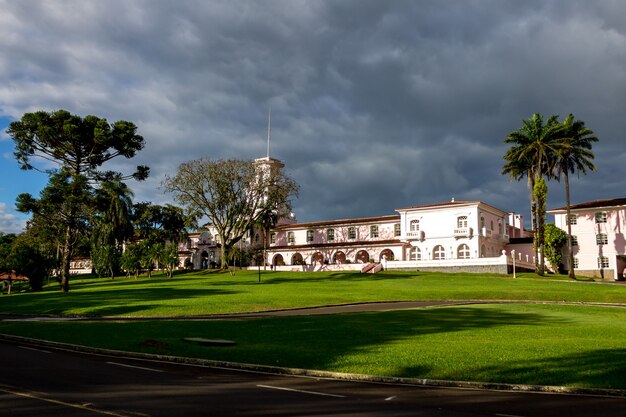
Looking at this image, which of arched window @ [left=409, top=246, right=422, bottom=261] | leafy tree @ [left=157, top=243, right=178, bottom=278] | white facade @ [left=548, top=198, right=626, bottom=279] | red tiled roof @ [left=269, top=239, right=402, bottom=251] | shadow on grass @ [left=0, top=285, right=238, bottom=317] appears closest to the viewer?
shadow on grass @ [left=0, top=285, right=238, bottom=317]

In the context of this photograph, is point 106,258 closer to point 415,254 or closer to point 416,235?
point 415,254

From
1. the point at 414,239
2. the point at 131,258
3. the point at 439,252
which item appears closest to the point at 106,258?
the point at 131,258

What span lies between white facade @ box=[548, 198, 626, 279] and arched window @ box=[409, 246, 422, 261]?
18.8 m

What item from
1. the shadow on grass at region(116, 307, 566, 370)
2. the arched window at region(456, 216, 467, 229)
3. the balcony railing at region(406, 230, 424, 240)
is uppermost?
the arched window at region(456, 216, 467, 229)

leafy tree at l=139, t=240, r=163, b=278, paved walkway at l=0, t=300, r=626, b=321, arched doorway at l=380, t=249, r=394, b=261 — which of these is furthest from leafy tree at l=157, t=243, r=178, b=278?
paved walkway at l=0, t=300, r=626, b=321

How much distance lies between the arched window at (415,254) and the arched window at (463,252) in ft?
18.7

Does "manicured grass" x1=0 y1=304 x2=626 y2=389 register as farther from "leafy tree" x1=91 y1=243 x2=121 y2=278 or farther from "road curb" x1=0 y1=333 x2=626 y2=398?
"leafy tree" x1=91 y1=243 x2=121 y2=278

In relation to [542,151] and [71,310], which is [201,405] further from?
[542,151]

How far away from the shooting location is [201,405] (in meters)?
9.55

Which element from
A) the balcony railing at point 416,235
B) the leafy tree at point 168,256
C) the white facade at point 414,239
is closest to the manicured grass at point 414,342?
the white facade at point 414,239

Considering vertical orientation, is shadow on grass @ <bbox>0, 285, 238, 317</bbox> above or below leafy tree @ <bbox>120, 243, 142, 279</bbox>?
below

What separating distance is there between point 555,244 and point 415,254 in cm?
1913

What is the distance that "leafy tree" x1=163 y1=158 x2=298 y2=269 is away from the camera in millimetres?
78000

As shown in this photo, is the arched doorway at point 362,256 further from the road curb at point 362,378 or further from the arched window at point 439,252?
the road curb at point 362,378
